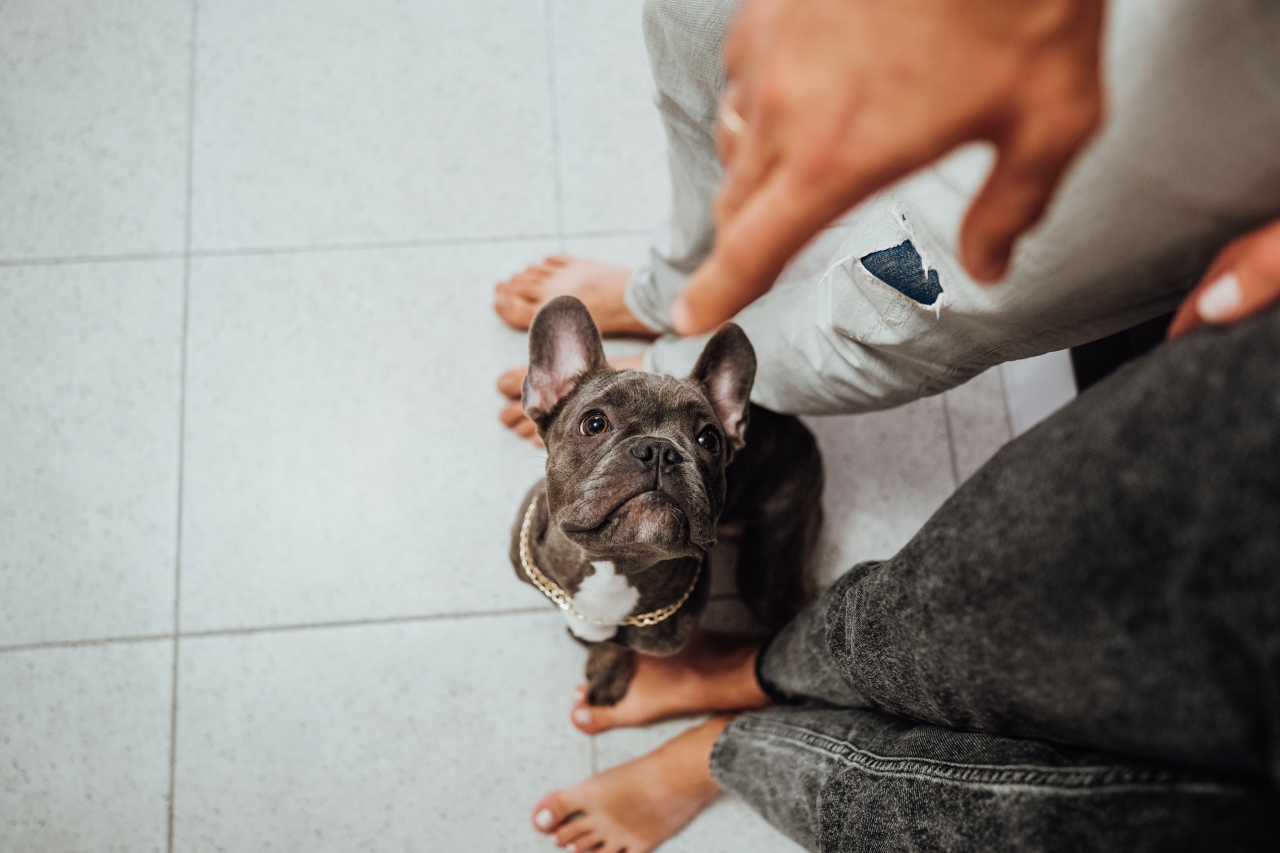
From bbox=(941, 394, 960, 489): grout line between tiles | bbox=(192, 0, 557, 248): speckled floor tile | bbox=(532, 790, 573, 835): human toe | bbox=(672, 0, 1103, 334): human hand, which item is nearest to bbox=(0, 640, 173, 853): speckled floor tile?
bbox=(532, 790, 573, 835): human toe

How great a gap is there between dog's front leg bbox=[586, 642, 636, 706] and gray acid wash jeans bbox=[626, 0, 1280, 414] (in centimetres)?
77

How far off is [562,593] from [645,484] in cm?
49

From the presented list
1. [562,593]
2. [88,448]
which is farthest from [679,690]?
[88,448]

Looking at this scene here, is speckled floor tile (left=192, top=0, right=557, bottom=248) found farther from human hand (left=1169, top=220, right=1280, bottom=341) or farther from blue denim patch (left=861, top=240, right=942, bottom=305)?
human hand (left=1169, top=220, right=1280, bottom=341)

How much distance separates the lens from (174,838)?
1887 mm

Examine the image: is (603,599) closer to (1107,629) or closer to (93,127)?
(1107,629)

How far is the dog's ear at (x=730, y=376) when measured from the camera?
1.33 metres

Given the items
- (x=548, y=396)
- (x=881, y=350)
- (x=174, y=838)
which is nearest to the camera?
(x=881, y=350)

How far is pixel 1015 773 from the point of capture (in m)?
0.91

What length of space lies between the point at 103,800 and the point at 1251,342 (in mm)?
2586

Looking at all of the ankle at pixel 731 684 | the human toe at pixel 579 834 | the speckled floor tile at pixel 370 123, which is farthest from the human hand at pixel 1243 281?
the speckled floor tile at pixel 370 123

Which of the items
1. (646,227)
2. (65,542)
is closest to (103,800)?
(65,542)

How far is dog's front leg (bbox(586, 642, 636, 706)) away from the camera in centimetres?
187

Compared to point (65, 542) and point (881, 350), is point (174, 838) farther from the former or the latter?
point (881, 350)
